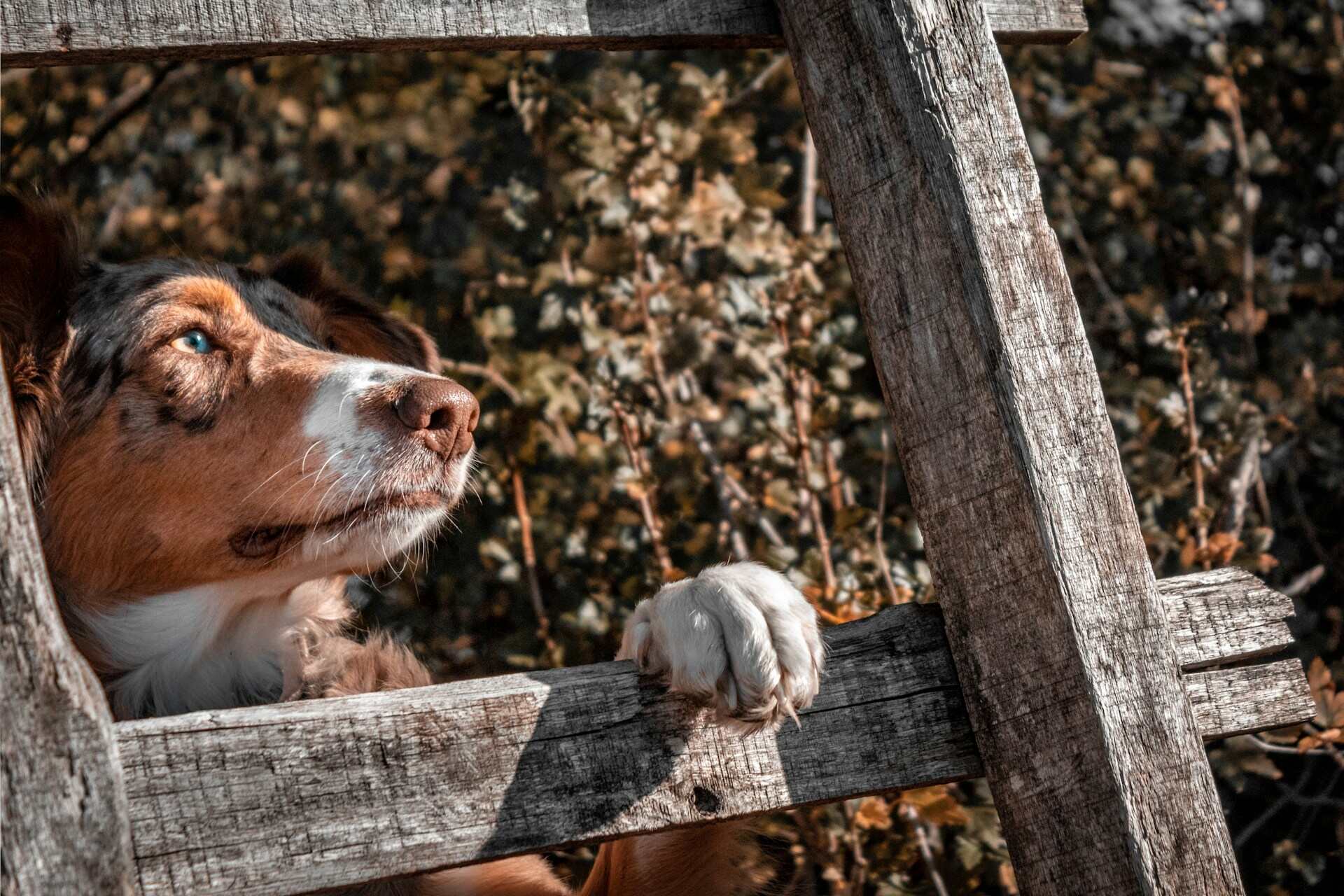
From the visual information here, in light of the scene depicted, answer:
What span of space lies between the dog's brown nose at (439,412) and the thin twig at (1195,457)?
1.63 metres

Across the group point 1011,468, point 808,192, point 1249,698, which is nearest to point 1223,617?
point 1249,698

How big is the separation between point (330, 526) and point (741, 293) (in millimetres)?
1540

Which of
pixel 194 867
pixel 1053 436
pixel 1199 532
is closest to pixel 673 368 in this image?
pixel 1199 532

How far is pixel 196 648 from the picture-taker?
223 centimetres

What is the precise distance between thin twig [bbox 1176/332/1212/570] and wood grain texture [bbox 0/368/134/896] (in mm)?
2293

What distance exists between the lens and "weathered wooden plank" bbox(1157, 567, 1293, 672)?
1680 millimetres

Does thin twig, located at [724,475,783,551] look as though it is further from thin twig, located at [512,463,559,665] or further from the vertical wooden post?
the vertical wooden post

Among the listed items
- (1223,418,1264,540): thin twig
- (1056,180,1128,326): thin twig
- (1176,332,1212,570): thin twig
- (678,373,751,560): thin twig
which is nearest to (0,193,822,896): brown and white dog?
(678,373,751,560): thin twig

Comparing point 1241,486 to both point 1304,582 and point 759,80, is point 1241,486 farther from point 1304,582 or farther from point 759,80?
point 759,80

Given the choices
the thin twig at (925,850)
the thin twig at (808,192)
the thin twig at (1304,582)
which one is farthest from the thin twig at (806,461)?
the thin twig at (1304,582)

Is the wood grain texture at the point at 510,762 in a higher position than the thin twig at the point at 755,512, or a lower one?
lower

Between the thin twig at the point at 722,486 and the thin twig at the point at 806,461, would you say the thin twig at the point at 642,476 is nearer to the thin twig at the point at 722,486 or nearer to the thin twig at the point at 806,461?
the thin twig at the point at 722,486

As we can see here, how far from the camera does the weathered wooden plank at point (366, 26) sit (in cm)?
141

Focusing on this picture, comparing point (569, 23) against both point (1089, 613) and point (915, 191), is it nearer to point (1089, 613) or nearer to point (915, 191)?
point (915, 191)
